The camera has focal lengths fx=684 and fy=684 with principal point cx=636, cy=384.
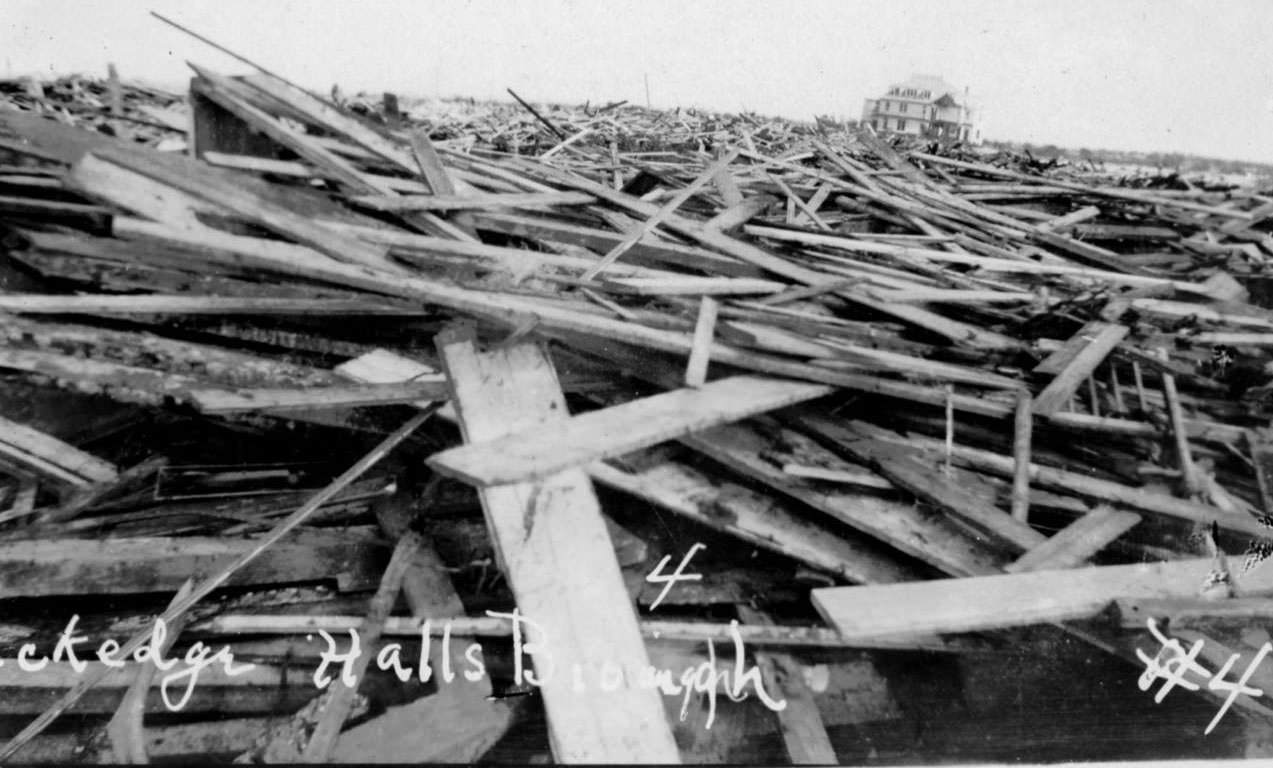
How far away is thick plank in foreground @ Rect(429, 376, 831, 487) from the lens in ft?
5.27

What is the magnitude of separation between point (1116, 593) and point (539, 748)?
57.1 inches

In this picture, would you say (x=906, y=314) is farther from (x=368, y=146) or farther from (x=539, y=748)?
(x=368, y=146)

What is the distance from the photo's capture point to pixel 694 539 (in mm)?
1896

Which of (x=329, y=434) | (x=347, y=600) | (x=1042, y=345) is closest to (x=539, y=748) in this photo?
(x=347, y=600)

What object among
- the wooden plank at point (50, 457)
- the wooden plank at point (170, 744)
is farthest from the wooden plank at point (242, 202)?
the wooden plank at point (170, 744)

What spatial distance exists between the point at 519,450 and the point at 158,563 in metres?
0.99

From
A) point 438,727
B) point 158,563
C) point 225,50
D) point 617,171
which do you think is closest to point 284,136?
point 225,50

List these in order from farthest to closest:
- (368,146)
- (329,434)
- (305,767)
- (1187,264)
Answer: (1187,264), (368,146), (329,434), (305,767)

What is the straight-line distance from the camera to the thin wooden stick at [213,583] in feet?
5.00

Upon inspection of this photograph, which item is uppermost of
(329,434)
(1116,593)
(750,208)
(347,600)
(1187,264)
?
(750,208)

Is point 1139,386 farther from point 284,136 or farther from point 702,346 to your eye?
point 284,136

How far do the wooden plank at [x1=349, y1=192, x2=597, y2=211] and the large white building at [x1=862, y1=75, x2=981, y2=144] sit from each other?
1.42 meters

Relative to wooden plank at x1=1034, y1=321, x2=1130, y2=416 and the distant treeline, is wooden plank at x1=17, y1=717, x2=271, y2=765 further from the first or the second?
the distant treeline

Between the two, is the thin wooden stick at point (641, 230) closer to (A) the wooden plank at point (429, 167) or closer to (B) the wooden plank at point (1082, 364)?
(A) the wooden plank at point (429, 167)
